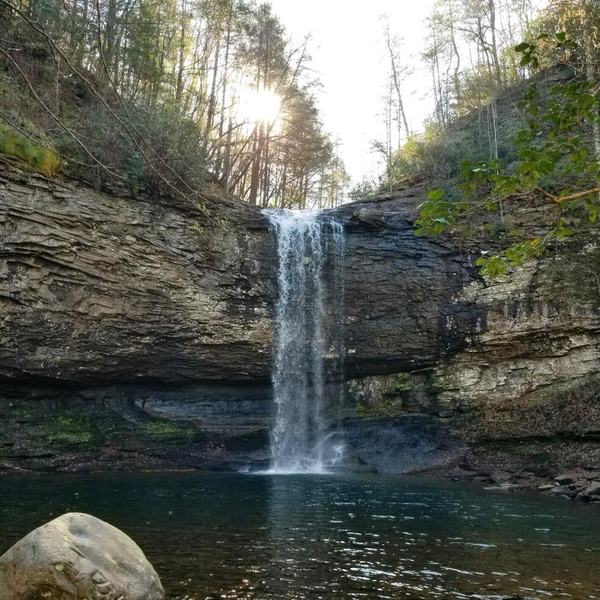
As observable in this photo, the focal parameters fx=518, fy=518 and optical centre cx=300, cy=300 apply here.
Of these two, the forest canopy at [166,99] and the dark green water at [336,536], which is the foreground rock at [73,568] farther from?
the forest canopy at [166,99]

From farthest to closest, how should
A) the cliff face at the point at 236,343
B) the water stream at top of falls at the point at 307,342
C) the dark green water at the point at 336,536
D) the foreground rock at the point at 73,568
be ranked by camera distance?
the water stream at top of falls at the point at 307,342, the cliff face at the point at 236,343, the dark green water at the point at 336,536, the foreground rock at the point at 73,568

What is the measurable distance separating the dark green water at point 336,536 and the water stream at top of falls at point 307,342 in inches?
218

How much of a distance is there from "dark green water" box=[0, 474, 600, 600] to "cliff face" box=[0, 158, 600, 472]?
397 cm

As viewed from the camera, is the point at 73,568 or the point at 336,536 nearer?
the point at 73,568

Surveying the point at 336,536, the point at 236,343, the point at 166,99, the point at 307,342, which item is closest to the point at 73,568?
the point at 336,536

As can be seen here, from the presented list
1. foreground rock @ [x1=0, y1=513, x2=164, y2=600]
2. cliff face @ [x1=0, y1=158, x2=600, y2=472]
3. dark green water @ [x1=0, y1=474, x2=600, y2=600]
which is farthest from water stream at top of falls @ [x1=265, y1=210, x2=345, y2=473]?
foreground rock @ [x1=0, y1=513, x2=164, y2=600]

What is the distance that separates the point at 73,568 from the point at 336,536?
4.51 meters

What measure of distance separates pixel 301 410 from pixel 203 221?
762cm

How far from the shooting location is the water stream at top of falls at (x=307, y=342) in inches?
733

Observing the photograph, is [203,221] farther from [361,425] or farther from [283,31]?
[283,31]

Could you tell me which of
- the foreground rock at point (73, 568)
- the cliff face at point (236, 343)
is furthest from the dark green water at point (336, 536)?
the cliff face at point (236, 343)

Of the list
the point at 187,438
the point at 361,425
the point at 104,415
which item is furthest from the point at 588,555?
the point at 104,415

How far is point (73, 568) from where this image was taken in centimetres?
417

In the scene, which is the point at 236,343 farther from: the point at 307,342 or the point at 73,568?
the point at 73,568
